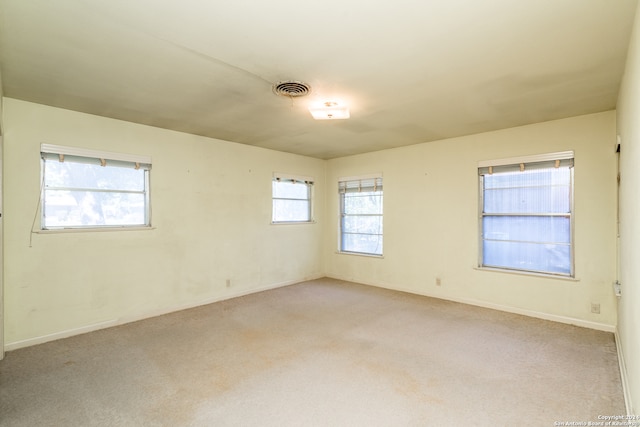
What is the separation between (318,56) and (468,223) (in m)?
3.33

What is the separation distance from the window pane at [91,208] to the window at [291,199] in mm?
2142

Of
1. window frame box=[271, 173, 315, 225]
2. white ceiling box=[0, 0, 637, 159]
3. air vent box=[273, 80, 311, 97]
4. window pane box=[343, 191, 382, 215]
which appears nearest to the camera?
white ceiling box=[0, 0, 637, 159]

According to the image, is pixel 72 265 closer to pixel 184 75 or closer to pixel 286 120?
pixel 184 75

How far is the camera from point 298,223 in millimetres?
5855

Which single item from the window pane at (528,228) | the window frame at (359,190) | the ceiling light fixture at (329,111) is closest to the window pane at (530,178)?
the window pane at (528,228)

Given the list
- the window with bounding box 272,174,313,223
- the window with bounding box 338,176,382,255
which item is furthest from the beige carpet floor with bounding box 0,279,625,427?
the window with bounding box 272,174,313,223

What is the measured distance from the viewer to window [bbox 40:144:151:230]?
3348 millimetres

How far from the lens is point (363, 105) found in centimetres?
329

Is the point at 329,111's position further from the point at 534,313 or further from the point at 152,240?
the point at 534,313

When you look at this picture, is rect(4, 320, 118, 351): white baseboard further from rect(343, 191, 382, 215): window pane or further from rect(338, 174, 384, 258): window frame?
rect(343, 191, 382, 215): window pane

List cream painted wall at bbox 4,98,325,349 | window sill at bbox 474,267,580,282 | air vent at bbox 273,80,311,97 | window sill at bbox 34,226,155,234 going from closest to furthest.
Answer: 1. air vent at bbox 273,80,311,97
2. cream painted wall at bbox 4,98,325,349
3. window sill at bbox 34,226,155,234
4. window sill at bbox 474,267,580,282

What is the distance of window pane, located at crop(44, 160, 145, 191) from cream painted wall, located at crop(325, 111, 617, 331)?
3.47 m

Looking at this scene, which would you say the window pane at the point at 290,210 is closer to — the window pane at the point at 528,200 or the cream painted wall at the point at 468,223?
the cream painted wall at the point at 468,223

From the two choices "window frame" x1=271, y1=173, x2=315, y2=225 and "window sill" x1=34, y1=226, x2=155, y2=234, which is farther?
"window frame" x1=271, y1=173, x2=315, y2=225
